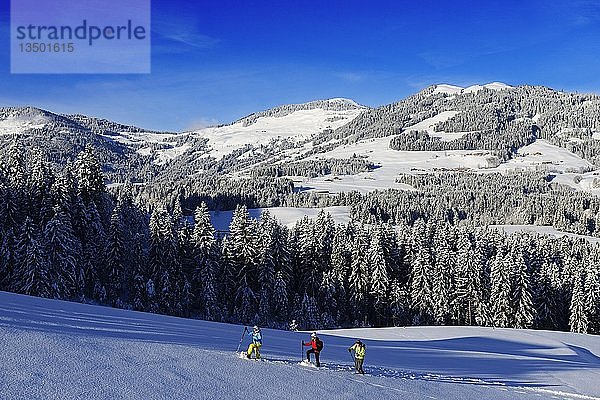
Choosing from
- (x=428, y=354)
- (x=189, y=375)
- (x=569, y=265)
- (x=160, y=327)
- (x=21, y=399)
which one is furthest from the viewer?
(x=569, y=265)

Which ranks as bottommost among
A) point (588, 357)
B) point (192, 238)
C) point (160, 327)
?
point (588, 357)

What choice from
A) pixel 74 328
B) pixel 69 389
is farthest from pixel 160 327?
pixel 69 389

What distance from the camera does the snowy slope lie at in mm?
13445

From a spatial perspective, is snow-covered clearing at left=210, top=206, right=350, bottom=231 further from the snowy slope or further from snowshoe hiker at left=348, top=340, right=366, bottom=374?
snowshoe hiker at left=348, top=340, right=366, bottom=374

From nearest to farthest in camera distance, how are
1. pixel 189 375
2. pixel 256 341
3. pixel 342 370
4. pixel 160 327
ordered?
1. pixel 189 375
2. pixel 256 341
3. pixel 342 370
4. pixel 160 327

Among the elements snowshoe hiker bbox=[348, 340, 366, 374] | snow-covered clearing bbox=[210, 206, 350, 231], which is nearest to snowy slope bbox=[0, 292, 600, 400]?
snowshoe hiker bbox=[348, 340, 366, 374]

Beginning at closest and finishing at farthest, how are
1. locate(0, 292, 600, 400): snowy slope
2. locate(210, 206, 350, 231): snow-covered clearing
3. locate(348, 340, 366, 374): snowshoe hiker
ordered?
locate(0, 292, 600, 400): snowy slope
locate(348, 340, 366, 374): snowshoe hiker
locate(210, 206, 350, 231): snow-covered clearing

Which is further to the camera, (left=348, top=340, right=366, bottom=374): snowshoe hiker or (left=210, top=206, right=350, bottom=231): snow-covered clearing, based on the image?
(left=210, top=206, right=350, bottom=231): snow-covered clearing

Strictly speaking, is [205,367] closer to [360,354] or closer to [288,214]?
[360,354]

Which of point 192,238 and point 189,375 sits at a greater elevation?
point 192,238

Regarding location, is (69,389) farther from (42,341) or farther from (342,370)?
(342,370)

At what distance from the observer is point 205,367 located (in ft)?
54.1

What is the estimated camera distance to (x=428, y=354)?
94.9ft

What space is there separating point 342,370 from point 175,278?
3914 cm
